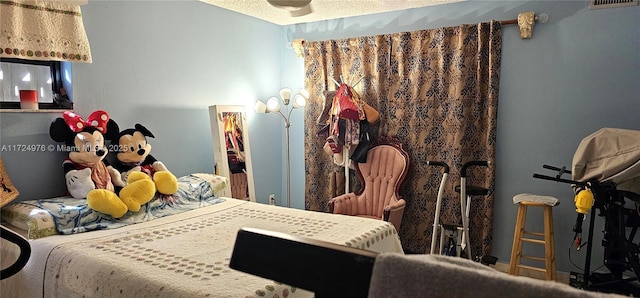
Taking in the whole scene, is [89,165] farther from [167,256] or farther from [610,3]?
[610,3]

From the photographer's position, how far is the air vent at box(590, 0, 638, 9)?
3.05 meters

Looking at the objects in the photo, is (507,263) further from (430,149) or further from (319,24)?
(319,24)

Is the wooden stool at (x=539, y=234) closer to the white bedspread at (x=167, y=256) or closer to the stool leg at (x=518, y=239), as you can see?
the stool leg at (x=518, y=239)

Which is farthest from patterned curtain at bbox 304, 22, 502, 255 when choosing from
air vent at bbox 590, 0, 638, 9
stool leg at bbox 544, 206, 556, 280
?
air vent at bbox 590, 0, 638, 9

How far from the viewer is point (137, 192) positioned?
2.68 meters

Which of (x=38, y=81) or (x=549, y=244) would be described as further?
(x=549, y=244)

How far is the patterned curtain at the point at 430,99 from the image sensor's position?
142 inches

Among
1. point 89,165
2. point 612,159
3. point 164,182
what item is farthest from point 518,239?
point 89,165

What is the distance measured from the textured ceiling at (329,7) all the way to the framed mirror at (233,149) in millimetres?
953

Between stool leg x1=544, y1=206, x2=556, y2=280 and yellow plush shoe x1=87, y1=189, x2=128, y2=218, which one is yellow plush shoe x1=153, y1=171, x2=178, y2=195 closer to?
yellow plush shoe x1=87, y1=189, x2=128, y2=218

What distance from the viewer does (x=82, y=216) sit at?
2422 mm

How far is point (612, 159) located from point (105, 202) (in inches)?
124

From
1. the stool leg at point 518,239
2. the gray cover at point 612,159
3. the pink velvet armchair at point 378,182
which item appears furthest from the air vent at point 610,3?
the pink velvet armchair at point 378,182

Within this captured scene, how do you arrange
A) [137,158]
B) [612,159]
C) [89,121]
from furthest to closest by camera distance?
1. [137,158]
2. [89,121]
3. [612,159]
